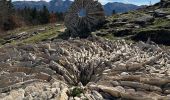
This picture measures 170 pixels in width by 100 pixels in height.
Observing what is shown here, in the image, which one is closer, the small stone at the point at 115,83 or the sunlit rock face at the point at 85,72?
the sunlit rock face at the point at 85,72

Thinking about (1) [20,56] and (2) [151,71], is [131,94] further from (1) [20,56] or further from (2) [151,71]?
(1) [20,56]

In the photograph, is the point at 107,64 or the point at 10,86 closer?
the point at 10,86

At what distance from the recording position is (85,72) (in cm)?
2845

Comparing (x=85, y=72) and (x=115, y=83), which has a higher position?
(x=115, y=83)

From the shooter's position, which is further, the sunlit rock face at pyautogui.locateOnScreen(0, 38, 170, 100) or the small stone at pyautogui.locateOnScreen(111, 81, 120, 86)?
the small stone at pyautogui.locateOnScreen(111, 81, 120, 86)

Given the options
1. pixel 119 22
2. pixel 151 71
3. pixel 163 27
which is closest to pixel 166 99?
pixel 151 71

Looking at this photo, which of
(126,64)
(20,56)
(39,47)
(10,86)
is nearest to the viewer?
(10,86)

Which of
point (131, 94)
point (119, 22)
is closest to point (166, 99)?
point (131, 94)

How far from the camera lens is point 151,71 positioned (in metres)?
26.7

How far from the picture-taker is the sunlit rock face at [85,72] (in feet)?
79.0

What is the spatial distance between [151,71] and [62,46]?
8.52 meters

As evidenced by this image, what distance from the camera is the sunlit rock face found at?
79.0 feet

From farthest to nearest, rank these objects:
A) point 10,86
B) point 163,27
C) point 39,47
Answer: point 163,27 → point 39,47 → point 10,86

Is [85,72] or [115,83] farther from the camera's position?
[85,72]
